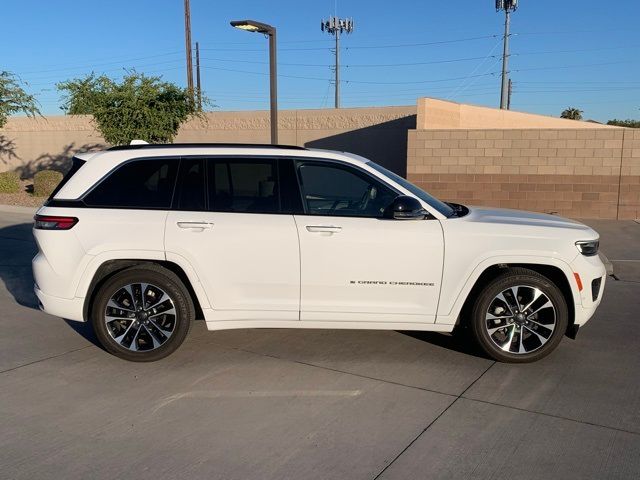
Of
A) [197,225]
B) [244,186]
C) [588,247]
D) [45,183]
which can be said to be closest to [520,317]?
[588,247]

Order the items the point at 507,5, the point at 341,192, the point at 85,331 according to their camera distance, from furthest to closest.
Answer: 1. the point at 507,5
2. the point at 85,331
3. the point at 341,192

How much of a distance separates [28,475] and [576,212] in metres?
13.7

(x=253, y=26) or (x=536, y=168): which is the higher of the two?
(x=253, y=26)

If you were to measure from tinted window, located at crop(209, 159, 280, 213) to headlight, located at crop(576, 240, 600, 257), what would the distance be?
2605mm

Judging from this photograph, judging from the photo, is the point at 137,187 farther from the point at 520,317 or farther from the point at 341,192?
the point at 520,317

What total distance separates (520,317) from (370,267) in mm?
1375

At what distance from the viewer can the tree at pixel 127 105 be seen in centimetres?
1688

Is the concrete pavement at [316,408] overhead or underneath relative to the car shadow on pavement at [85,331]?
underneath

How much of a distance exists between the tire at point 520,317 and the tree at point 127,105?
14036mm

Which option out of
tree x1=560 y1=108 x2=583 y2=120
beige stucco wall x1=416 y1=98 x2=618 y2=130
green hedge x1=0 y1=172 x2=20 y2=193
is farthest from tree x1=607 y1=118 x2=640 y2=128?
green hedge x1=0 y1=172 x2=20 y2=193

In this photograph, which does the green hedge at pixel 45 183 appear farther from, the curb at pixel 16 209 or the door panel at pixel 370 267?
the door panel at pixel 370 267

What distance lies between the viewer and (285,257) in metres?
5.05

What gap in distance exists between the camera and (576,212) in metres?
14.5

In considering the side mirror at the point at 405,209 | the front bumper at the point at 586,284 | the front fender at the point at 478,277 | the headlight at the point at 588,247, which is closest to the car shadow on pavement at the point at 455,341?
the front fender at the point at 478,277
